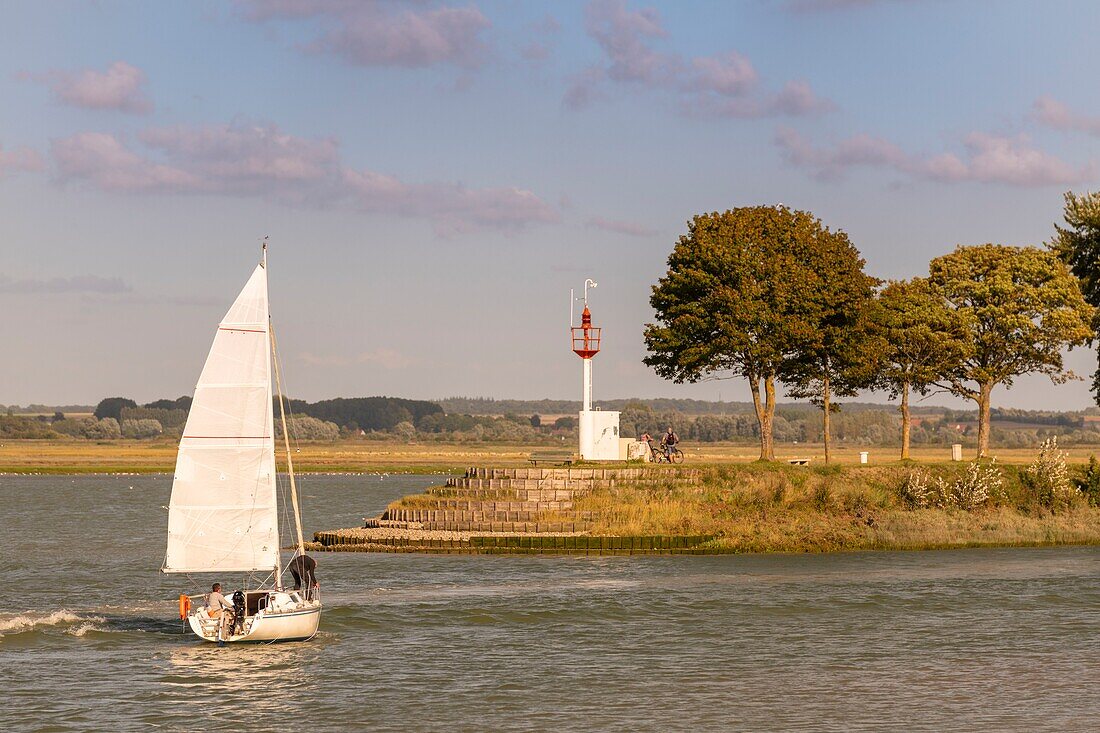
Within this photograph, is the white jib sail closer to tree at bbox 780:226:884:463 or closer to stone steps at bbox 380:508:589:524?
stone steps at bbox 380:508:589:524

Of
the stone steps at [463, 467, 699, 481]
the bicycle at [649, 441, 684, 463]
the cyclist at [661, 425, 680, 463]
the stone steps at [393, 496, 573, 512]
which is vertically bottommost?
the stone steps at [393, 496, 573, 512]

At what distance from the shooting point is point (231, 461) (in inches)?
1469

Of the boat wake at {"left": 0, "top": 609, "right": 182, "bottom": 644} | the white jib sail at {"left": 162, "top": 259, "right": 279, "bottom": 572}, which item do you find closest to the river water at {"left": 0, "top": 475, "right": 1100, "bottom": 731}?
the boat wake at {"left": 0, "top": 609, "right": 182, "bottom": 644}

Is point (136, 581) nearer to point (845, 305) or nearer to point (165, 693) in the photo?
point (165, 693)

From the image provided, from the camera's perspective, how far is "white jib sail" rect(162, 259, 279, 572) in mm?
36938

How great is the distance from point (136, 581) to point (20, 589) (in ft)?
13.8

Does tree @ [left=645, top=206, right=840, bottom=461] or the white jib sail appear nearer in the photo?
the white jib sail

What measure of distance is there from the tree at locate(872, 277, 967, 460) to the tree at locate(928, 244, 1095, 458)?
28.7 inches

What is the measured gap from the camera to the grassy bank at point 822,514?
61.1m

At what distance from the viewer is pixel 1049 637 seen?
4072cm

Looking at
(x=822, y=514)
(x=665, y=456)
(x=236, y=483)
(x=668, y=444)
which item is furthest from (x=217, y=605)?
(x=668, y=444)

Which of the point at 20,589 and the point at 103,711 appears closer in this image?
the point at 103,711

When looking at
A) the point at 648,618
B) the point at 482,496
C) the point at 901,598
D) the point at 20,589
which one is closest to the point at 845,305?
the point at 482,496

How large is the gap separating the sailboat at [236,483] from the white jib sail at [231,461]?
3cm
